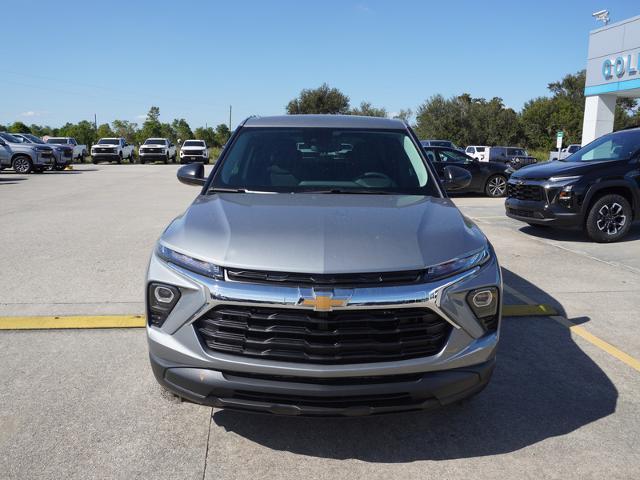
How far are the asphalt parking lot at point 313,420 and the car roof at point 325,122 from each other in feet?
6.43

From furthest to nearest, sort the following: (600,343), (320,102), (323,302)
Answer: (320,102) → (600,343) → (323,302)

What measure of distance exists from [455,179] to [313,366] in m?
2.71

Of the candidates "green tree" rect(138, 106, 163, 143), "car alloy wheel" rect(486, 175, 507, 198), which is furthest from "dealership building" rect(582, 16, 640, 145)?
"green tree" rect(138, 106, 163, 143)

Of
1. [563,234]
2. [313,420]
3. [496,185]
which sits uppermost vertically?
[496,185]

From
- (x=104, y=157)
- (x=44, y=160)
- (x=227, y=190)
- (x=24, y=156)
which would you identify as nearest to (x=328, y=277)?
(x=227, y=190)

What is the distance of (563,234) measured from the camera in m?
9.51

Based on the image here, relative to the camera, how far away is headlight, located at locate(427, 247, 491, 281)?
2.67m

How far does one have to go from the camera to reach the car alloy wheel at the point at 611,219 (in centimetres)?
855

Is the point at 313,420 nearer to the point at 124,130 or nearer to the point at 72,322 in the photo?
the point at 72,322

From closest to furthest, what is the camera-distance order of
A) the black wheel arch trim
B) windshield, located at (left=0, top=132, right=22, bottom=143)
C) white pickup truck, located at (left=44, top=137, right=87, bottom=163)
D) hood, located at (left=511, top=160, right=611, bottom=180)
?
the black wheel arch trim
hood, located at (left=511, top=160, right=611, bottom=180)
windshield, located at (left=0, top=132, right=22, bottom=143)
white pickup truck, located at (left=44, top=137, right=87, bottom=163)

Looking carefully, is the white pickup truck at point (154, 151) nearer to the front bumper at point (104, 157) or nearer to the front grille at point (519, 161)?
the front bumper at point (104, 157)

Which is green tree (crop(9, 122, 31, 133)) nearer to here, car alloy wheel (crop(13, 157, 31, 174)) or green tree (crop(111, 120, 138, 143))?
green tree (crop(111, 120, 138, 143))

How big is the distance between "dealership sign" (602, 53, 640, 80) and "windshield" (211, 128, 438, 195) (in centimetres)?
2397

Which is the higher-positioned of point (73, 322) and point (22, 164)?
point (22, 164)
